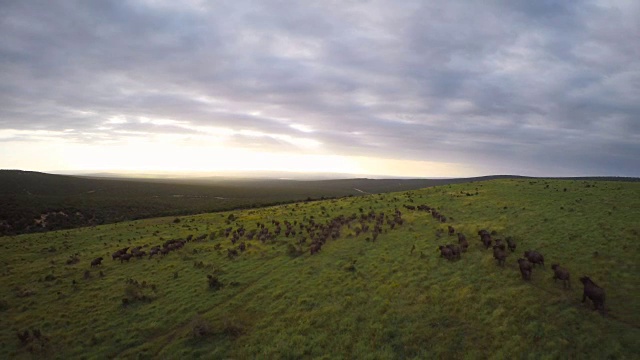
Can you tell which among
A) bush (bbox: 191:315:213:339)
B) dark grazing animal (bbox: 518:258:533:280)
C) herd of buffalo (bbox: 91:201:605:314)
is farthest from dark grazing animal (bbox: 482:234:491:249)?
bush (bbox: 191:315:213:339)

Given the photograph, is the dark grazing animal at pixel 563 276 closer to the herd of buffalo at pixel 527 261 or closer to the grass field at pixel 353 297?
the herd of buffalo at pixel 527 261

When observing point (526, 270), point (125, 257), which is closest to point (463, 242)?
point (526, 270)

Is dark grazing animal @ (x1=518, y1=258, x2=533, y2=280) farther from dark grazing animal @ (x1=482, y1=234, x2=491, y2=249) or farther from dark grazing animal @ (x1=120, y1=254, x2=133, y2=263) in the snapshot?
dark grazing animal @ (x1=120, y1=254, x2=133, y2=263)

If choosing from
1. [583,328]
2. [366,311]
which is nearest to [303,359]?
[366,311]

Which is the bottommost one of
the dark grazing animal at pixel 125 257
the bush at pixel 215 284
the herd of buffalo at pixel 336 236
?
the dark grazing animal at pixel 125 257

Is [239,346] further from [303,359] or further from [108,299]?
[108,299]

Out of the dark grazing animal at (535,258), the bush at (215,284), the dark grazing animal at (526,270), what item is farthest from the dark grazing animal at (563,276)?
the bush at (215,284)

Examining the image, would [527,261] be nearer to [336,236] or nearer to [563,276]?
[563,276]
